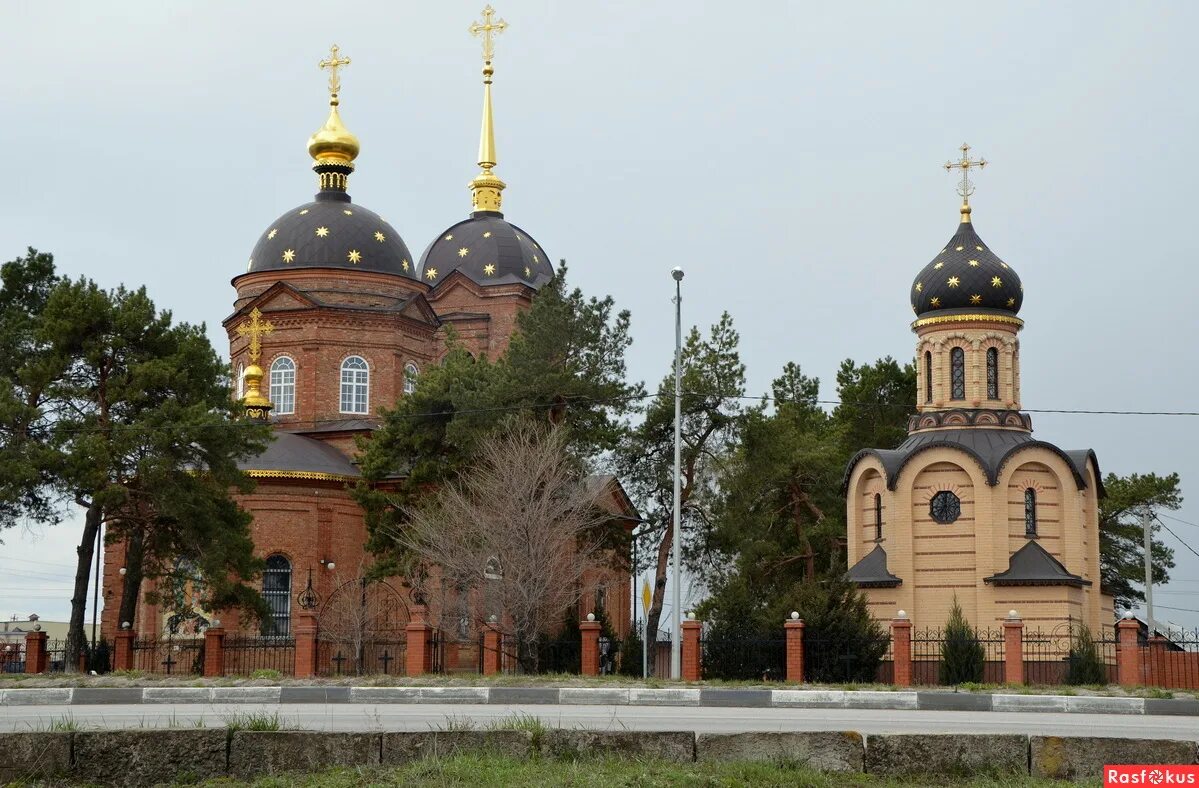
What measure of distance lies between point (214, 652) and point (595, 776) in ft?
71.2

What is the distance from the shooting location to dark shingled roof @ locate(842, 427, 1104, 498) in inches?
1428

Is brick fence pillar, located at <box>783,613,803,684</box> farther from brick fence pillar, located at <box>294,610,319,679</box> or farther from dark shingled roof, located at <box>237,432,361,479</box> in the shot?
dark shingled roof, located at <box>237,432,361,479</box>

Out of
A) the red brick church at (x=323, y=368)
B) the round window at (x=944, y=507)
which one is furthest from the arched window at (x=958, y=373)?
the red brick church at (x=323, y=368)

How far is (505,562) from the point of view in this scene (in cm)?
3159

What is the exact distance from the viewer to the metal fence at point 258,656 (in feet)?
107

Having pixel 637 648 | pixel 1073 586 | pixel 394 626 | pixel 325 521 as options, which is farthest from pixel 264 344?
pixel 1073 586

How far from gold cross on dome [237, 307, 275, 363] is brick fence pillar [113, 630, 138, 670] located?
42.0ft

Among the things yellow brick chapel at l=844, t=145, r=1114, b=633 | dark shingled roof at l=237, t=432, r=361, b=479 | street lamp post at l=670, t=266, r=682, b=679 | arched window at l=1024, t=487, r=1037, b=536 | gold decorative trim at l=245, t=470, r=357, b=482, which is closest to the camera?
street lamp post at l=670, t=266, r=682, b=679

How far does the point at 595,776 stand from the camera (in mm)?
10320

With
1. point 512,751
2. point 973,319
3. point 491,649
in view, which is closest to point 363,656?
point 491,649

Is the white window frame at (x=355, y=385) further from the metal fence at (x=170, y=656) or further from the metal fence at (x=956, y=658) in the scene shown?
the metal fence at (x=956, y=658)

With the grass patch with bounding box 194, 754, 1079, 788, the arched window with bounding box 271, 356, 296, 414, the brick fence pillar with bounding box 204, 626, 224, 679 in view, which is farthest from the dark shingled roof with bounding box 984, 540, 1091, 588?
the grass patch with bounding box 194, 754, 1079, 788

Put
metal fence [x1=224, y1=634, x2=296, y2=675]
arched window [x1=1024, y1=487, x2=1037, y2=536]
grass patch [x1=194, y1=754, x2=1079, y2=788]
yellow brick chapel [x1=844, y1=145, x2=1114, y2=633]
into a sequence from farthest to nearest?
arched window [x1=1024, y1=487, x2=1037, y2=536] → yellow brick chapel [x1=844, y1=145, x2=1114, y2=633] → metal fence [x1=224, y1=634, x2=296, y2=675] → grass patch [x1=194, y1=754, x2=1079, y2=788]

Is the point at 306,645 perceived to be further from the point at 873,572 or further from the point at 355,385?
the point at 355,385
